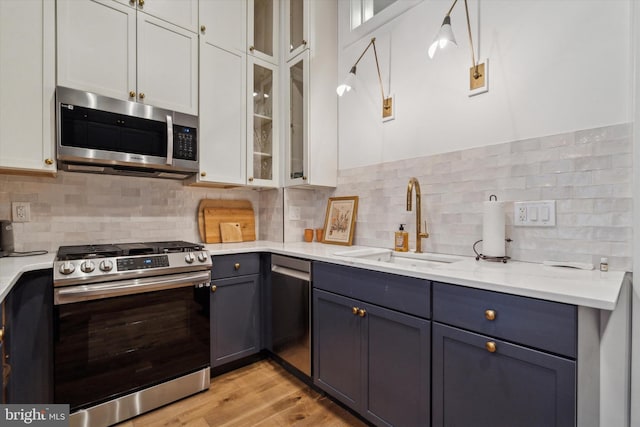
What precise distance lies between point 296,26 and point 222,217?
1.75 metres

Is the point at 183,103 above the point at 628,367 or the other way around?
above

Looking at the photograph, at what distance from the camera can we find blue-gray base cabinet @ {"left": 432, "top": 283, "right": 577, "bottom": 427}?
0.95 metres

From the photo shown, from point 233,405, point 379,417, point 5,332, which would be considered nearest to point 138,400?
point 233,405

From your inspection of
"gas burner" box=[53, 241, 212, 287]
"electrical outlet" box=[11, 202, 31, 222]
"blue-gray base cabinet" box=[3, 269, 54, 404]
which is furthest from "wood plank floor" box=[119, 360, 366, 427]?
"electrical outlet" box=[11, 202, 31, 222]

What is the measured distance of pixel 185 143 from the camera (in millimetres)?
2162

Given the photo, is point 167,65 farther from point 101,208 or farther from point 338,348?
point 338,348

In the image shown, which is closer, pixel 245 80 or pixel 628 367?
pixel 628 367

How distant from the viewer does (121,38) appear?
1.94m

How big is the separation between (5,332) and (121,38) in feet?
5.67

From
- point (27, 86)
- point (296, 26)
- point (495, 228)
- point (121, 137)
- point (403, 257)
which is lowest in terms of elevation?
point (403, 257)

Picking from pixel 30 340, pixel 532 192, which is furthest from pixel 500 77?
pixel 30 340

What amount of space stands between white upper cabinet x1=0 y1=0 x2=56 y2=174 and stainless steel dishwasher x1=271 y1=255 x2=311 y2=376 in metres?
1.49

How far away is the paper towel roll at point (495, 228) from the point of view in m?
1.56

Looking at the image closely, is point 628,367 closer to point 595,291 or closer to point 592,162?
point 595,291
